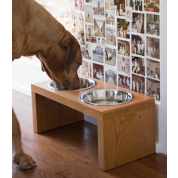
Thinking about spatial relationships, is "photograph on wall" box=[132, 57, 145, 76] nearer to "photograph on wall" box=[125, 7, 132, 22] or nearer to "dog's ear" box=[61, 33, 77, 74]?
"photograph on wall" box=[125, 7, 132, 22]

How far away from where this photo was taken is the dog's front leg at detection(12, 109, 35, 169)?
6.21ft

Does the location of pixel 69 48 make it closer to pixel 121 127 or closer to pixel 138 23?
pixel 138 23

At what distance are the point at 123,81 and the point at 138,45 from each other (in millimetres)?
344

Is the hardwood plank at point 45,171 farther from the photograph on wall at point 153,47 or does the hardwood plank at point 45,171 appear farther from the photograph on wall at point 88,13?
the photograph on wall at point 88,13

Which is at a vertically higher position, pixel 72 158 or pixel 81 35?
pixel 81 35

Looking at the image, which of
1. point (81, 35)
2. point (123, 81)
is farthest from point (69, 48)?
point (81, 35)

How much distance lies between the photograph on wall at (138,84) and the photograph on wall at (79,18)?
747 mm

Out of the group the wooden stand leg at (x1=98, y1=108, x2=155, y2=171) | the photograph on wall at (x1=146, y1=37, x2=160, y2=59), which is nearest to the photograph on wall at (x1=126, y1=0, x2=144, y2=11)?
the photograph on wall at (x1=146, y1=37, x2=160, y2=59)

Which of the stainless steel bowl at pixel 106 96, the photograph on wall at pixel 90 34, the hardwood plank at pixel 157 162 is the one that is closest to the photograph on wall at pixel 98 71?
the photograph on wall at pixel 90 34

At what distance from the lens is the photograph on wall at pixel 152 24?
206 cm

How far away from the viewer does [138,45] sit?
2.24 metres
